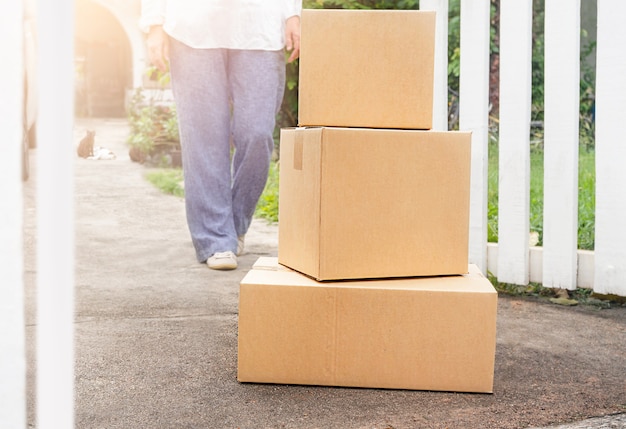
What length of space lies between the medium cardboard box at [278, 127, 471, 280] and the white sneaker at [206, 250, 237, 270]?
101 cm

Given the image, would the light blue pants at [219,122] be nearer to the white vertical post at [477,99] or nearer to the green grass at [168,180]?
the white vertical post at [477,99]

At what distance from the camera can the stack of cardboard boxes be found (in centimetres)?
161

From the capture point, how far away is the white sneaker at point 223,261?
2.74m

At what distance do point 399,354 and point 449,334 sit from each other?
0.10m

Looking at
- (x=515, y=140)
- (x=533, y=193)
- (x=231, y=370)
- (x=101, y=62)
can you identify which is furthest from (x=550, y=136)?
(x=101, y=62)

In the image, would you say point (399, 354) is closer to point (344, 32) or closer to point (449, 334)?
point (449, 334)

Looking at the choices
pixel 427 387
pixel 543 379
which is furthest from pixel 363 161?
pixel 543 379

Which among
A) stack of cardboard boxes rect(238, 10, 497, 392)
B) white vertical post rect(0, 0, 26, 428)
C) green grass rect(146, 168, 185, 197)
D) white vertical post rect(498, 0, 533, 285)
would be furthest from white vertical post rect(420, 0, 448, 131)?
green grass rect(146, 168, 185, 197)

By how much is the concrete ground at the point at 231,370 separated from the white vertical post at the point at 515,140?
181mm

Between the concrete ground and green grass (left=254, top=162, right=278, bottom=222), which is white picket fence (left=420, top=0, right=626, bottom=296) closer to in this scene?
the concrete ground

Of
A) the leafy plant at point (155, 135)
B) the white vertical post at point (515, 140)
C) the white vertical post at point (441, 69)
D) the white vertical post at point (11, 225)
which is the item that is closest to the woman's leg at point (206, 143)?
the white vertical post at point (441, 69)

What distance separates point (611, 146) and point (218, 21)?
129 centimetres

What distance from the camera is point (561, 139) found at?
2398 millimetres

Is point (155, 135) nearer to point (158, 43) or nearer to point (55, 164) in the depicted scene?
point (158, 43)
